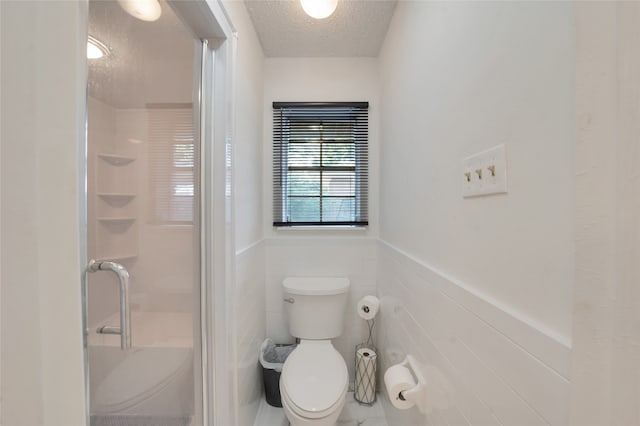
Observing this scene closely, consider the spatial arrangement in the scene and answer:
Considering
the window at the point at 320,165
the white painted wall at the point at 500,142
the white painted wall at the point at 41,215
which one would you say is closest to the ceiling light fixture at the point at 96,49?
the white painted wall at the point at 41,215

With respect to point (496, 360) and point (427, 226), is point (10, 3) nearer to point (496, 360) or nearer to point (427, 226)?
point (496, 360)

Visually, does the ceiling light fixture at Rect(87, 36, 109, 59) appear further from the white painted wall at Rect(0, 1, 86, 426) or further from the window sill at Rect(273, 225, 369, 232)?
the window sill at Rect(273, 225, 369, 232)

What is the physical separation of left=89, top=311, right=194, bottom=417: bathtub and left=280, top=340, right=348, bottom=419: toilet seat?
46cm

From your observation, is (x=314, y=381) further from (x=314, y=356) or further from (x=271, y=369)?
(x=271, y=369)

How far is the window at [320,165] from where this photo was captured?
1951 mm

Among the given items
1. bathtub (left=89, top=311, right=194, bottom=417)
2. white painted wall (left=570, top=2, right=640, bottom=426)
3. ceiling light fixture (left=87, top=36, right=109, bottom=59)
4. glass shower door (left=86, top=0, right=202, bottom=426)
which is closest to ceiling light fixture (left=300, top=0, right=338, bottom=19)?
glass shower door (left=86, top=0, right=202, bottom=426)

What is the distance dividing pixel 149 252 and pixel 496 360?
1.20 metres

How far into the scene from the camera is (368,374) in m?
1.72

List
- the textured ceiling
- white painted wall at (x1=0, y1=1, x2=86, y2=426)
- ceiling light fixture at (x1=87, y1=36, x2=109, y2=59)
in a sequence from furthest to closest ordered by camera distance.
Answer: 1. the textured ceiling
2. ceiling light fixture at (x1=87, y1=36, x2=109, y2=59)
3. white painted wall at (x1=0, y1=1, x2=86, y2=426)

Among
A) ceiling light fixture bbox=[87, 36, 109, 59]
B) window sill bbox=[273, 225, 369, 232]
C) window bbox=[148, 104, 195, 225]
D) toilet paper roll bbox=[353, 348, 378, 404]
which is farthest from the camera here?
window sill bbox=[273, 225, 369, 232]

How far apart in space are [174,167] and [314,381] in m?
1.22

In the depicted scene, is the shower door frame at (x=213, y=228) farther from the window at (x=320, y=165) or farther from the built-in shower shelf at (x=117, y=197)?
the window at (x=320, y=165)

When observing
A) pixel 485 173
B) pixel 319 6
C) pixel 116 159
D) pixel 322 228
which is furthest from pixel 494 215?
pixel 322 228

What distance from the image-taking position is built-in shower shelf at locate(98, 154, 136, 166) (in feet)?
2.74
